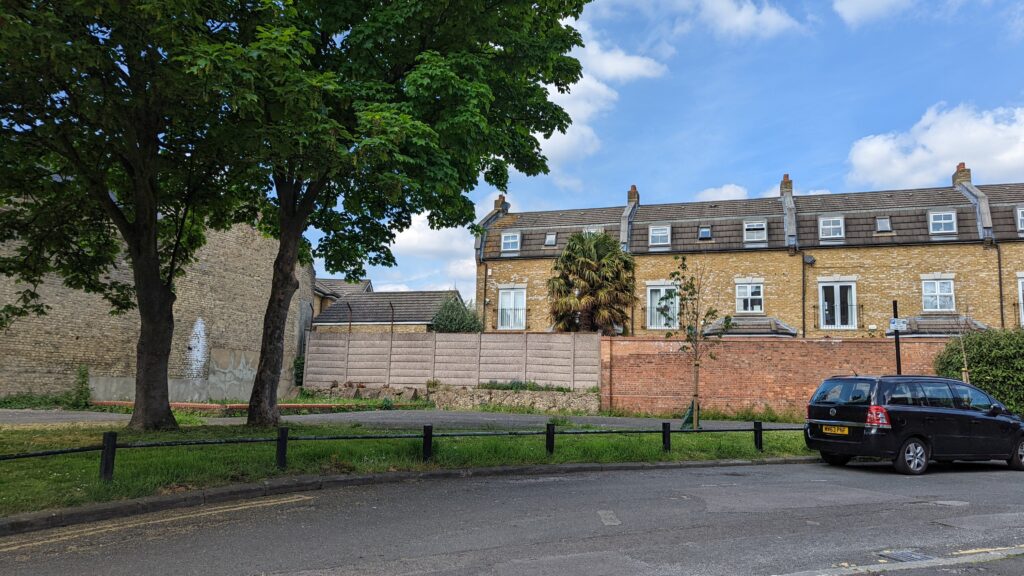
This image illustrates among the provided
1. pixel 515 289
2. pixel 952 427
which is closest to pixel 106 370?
pixel 515 289

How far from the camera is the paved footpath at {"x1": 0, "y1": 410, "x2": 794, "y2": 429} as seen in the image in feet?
54.8

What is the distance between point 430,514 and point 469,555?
1.73 meters

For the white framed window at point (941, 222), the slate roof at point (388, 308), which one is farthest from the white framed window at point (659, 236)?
the white framed window at point (941, 222)

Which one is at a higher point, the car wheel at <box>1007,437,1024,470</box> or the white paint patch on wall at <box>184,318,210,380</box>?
the white paint patch on wall at <box>184,318,210,380</box>

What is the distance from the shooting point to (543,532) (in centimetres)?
645

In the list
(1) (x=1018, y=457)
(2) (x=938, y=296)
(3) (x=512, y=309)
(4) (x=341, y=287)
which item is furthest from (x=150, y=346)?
(4) (x=341, y=287)

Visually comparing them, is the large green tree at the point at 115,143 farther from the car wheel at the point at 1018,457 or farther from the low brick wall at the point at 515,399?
the car wheel at the point at 1018,457

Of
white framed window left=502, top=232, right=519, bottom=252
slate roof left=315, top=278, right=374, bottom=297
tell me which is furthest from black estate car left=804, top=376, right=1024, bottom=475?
slate roof left=315, top=278, right=374, bottom=297

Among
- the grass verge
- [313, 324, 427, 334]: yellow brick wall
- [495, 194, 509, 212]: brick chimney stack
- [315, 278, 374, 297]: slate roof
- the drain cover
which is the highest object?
[495, 194, 509, 212]: brick chimney stack

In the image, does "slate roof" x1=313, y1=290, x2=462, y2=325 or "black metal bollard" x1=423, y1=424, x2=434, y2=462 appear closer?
"black metal bollard" x1=423, y1=424, x2=434, y2=462

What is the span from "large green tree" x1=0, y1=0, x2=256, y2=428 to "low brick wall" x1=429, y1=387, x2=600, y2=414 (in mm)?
12102

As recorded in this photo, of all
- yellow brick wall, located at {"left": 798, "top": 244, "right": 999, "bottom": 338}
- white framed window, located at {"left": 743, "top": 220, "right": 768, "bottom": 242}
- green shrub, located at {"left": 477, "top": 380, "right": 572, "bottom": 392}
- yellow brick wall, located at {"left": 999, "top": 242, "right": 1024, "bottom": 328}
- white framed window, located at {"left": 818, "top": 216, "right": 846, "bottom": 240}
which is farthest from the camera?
white framed window, located at {"left": 743, "top": 220, "right": 768, "bottom": 242}

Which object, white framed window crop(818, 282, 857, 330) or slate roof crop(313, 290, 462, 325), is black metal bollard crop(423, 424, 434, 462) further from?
slate roof crop(313, 290, 462, 325)

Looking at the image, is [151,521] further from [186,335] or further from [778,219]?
[778,219]
